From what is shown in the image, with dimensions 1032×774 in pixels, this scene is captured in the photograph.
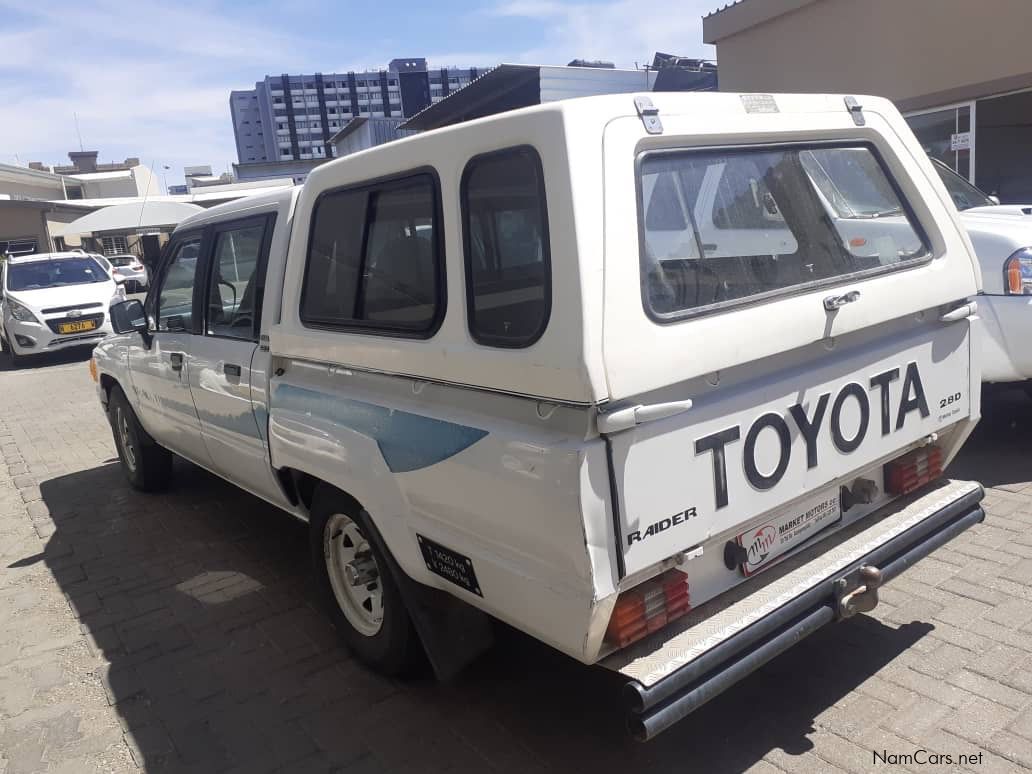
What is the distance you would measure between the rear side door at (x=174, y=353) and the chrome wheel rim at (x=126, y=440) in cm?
73

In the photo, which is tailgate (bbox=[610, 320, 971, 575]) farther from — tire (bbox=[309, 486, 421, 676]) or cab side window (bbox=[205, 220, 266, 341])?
cab side window (bbox=[205, 220, 266, 341])

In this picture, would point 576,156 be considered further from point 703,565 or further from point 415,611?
point 415,611

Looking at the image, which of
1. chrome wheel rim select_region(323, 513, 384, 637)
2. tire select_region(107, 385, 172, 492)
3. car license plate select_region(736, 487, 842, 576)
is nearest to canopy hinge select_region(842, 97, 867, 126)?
car license plate select_region(736, 487, 842, 576)

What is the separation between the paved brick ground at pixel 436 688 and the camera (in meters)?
2.77

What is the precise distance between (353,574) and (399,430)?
933 millimetres

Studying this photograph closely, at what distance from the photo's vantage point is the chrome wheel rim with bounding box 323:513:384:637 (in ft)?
10.9

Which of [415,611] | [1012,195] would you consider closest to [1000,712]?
[415,611]

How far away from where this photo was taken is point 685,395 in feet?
7.63

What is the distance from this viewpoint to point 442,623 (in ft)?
9.59

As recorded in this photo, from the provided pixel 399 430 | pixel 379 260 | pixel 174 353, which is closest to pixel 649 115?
pixel 379 260

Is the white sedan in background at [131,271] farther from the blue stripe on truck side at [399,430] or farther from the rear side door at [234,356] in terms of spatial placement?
the blue stripe on truck side at [399,430]

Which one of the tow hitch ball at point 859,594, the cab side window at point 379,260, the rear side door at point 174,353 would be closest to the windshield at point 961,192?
the tow hitch ball at point 859,594

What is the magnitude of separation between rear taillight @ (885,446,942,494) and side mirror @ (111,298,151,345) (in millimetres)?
4185

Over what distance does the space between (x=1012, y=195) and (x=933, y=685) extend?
37.7 feet
